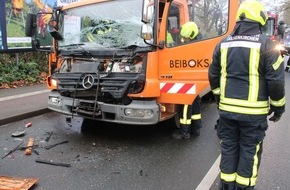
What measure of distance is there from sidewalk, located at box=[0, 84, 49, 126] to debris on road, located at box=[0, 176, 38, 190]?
261 cm

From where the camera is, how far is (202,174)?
418 cm

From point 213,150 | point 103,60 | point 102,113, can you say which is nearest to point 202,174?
point 213,150

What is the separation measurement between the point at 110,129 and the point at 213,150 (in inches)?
73.9

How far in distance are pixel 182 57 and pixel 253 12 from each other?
213cm

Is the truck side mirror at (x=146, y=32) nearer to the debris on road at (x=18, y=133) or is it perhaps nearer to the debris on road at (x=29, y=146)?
the debris on road at (x=29, y=146)

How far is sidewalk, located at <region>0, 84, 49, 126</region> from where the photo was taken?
6570 mm

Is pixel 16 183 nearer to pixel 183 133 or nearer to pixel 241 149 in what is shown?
pixel 241 149

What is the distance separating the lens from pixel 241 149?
333 cm

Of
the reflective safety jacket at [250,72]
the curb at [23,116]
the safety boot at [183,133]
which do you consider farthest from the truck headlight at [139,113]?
the curb at [23,116]

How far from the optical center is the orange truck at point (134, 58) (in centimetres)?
488

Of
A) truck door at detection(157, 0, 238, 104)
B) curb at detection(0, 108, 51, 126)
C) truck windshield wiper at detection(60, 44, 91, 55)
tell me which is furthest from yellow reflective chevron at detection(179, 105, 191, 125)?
curb at detection(0, 108, 51, 126)

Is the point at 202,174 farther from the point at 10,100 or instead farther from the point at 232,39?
the point at 10,100

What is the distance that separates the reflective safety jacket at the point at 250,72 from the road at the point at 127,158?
1101 millimetres

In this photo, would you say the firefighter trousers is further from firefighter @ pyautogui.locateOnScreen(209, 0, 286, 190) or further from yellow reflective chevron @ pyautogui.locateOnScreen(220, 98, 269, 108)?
yellow reflective chevron @ pyautogui.locateOnScreen(220, 98, 269, 108)
